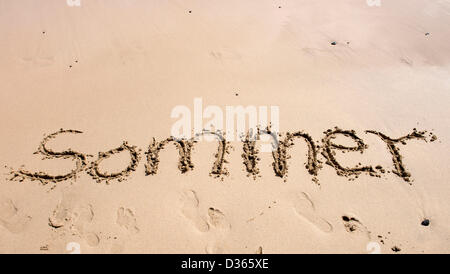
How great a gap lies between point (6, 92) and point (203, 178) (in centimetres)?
325

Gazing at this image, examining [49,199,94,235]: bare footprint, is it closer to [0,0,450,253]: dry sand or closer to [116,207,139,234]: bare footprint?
[0,0,450,253]: dry sand

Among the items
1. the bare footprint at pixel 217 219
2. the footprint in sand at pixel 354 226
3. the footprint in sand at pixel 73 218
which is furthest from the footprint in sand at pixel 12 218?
the footprint in sand at pixel 354 226

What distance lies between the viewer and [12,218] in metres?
2.95

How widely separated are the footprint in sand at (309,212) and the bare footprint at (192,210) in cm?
98

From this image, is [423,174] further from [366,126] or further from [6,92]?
[6,92]

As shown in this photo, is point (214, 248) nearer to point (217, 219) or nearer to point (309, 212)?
point (217, 219)

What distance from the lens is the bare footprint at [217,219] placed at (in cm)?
285

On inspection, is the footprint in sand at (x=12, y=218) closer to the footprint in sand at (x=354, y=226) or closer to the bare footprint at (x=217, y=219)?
the bare footprint at (x=217, y=219)

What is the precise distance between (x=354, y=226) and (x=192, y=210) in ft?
5.38

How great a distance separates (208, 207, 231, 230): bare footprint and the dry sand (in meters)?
0.01

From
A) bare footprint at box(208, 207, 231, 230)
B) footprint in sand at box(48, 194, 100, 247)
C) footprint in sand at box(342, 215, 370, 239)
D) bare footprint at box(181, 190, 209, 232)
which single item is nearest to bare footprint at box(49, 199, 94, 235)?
footprint in sand at box(48, 194, 100, 247)

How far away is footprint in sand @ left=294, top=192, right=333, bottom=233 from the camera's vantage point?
286 cm

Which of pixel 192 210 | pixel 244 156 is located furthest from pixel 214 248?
pixel 244 156
